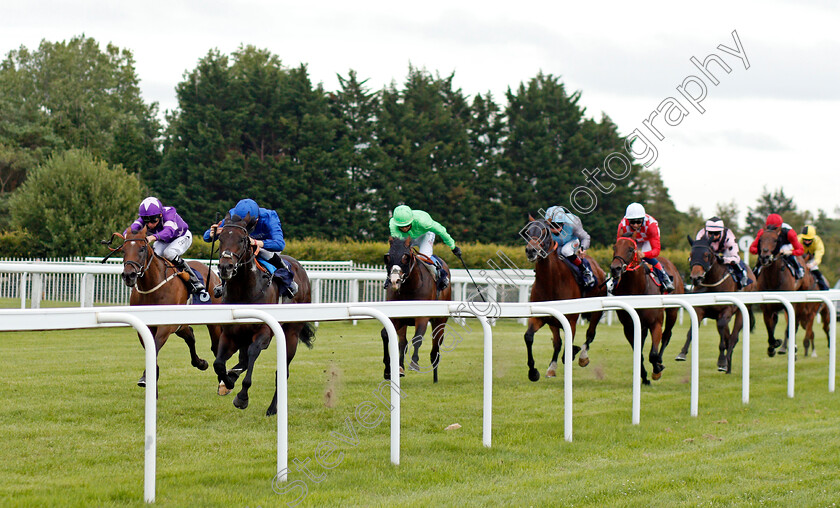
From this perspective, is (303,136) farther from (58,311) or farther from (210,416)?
(58,311)

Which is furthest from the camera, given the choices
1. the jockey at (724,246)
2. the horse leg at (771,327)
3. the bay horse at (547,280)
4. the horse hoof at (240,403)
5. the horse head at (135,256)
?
the horse leg at (771,327)

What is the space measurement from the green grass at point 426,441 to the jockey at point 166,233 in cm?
103

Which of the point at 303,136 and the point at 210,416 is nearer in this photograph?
the point at 210,416

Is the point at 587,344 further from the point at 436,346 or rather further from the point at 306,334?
the point at 306,334

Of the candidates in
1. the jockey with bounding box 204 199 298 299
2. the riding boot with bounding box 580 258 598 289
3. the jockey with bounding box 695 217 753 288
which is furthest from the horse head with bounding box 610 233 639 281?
the jockey with bounding box 204 199 298 299

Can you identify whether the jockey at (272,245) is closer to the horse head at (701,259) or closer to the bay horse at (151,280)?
the bay horse at (151,280)

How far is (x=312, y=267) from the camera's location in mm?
18234

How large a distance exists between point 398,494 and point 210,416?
8.08ft

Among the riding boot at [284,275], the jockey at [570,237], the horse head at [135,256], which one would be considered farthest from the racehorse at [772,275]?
the horse head at [135,256]

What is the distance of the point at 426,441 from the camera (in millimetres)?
5301

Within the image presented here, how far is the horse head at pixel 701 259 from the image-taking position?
9.63m

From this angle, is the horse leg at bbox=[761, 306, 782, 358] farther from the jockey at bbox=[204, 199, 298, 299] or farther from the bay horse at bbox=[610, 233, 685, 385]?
the jockey at bbox=[204, 199, 298, 299]

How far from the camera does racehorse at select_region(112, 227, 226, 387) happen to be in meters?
6.63

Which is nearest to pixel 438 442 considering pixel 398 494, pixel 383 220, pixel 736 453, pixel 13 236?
pixel 398 494
